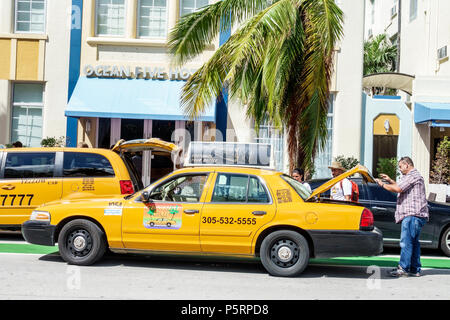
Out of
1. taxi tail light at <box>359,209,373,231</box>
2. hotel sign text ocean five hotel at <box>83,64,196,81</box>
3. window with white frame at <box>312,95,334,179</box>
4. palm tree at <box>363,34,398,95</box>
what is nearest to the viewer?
taxi tail light at <box>359,209,373,231</box>

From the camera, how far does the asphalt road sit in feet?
20.0

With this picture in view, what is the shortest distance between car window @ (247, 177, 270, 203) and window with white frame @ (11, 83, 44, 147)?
11.6 metres

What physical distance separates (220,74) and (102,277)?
562cm

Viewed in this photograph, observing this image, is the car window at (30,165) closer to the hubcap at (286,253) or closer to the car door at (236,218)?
the car door at (236,218)

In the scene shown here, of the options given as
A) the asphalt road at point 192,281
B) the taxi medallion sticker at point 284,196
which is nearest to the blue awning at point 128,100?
the asphalt road at point 192,281

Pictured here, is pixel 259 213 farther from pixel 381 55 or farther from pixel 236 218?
pixel 381 55

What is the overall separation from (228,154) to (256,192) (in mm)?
4521

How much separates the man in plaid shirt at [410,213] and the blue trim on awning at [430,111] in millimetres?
8594

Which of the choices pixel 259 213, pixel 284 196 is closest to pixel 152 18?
pixel 284 196

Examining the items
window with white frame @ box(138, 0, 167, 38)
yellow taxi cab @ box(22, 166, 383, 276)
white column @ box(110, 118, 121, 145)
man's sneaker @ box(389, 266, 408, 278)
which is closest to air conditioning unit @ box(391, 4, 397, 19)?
window with white frame @ box(138, 0, 167, 38)

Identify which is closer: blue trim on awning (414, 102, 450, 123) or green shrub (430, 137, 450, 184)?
blue trim on awning (414, 102, 450, 123)

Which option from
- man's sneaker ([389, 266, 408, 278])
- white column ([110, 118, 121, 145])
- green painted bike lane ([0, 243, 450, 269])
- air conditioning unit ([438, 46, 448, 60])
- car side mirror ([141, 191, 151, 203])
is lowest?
green painted bike lane ([0, 243, 450, 269])

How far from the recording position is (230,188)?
7.41 meters

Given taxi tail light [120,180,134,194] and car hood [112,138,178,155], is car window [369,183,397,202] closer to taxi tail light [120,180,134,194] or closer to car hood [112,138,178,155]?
car hood [112,138,178,155]
